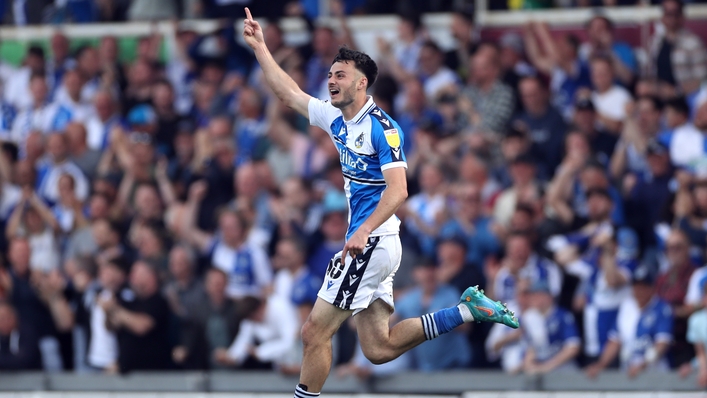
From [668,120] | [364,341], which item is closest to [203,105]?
[668,120]

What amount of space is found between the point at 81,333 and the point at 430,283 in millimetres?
4240

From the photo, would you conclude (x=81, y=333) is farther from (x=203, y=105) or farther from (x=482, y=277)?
(x=482, y=277)

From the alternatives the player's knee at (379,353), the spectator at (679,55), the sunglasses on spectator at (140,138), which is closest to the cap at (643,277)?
the spectator at (679,55)

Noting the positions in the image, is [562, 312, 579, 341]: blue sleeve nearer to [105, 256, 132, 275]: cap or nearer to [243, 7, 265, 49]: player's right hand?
[243, 7, 265, 49]: player's right hand

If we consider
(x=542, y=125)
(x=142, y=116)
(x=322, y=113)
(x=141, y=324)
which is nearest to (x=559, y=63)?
(x=542, y=125)

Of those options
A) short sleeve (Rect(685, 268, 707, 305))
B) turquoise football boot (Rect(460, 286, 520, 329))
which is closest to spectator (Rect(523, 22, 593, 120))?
short sleeve (Rect(685, 268, 707, 305))

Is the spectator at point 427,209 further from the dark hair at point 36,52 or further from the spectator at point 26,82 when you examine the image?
the dark hair at point 36,52

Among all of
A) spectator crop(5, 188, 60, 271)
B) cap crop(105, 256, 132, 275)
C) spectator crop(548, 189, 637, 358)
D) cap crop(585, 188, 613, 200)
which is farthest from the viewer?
spectator crop(5, 188, 60, 271)

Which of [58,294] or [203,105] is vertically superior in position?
[203,105]

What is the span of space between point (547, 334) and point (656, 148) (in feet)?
7.55

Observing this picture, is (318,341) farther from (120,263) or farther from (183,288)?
(120,263)

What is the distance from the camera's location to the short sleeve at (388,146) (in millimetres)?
8648

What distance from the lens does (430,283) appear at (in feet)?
41.7

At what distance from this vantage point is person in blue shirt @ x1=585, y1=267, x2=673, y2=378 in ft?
38.9
